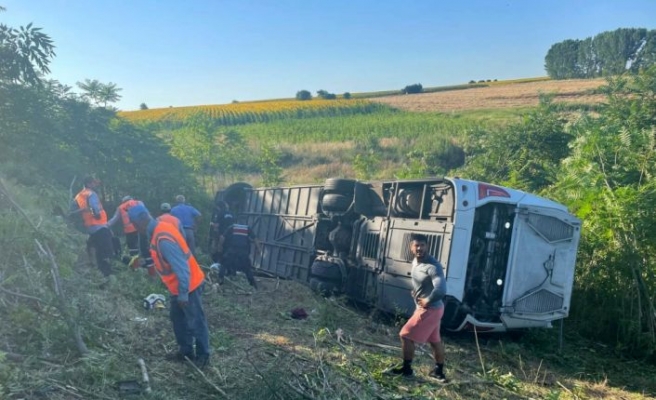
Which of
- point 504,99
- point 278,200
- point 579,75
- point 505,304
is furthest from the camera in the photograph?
point 579,75

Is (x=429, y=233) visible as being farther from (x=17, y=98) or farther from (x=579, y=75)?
(x=579, y=75)

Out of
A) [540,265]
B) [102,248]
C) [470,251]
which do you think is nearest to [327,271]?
[470,251]

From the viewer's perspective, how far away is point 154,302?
8.09 m

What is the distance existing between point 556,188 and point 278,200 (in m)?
5.66

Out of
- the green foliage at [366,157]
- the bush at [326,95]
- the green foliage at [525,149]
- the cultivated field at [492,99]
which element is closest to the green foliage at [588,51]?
the cultivated field at [492,99]

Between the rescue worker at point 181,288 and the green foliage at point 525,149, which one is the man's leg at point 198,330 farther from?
the green foliage at point 525,149

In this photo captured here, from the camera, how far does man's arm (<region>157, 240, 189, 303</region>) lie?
232 inches

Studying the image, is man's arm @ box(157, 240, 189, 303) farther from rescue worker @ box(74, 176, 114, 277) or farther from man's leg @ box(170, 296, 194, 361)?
rescue worker @ box(74, 176, 114, 277)

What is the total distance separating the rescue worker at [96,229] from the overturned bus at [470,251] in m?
3.53

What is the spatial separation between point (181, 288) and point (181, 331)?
A: 497mm

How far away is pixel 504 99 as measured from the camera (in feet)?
158

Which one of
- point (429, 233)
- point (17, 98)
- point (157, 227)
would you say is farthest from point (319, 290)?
point (17, 98)

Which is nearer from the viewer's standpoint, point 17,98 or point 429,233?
point 429,233

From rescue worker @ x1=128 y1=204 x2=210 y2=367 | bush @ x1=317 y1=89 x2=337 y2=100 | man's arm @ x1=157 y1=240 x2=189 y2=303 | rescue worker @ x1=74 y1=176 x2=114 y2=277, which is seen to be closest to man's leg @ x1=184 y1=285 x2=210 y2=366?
rescue worker @ x1=128 y1=204 x2=210 y2=367
